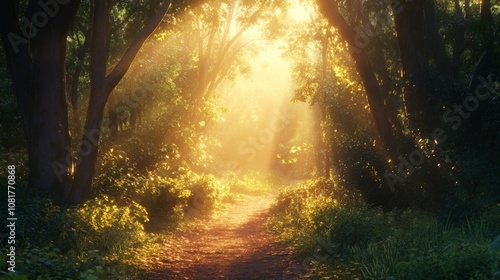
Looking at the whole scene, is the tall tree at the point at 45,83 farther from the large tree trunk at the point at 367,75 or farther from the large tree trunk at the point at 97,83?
the large tree trunk at the point at 367,75

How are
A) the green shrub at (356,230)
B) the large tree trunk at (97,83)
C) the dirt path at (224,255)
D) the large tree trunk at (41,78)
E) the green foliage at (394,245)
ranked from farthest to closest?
the large tree trunk at (97,83) < the large tree trunk at (41,78) < the green shrub at (356,230) < the dirt path at (224,255) < the green foliage at (394,245)

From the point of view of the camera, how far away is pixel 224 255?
13.2 meters

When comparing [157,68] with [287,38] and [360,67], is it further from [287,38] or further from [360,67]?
[360,67]

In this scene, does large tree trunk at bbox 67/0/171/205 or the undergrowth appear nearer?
the undergrowth

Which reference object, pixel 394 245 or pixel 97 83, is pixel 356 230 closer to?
pixel 394 245

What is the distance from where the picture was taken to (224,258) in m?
12.8

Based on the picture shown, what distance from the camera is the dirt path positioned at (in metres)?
10.8

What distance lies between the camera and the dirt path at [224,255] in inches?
427

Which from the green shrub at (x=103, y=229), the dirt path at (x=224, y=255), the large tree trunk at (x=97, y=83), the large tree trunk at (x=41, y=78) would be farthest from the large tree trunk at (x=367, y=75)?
the green shrub at (x=103, y=229)

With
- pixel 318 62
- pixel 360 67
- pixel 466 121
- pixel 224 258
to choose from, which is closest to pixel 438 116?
pixel 466 121

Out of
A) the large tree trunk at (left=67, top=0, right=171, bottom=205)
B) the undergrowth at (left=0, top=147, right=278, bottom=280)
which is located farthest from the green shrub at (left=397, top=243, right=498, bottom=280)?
the large tree trunk at (left=67, top=0, right=171, bottom=205)

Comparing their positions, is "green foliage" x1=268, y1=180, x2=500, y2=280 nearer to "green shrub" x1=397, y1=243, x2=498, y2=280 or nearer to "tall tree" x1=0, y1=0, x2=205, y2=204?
"green shrub" x1=397, y1=243, x2=498, y2=280

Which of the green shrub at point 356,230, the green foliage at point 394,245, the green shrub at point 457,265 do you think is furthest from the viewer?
the green shrub at point 356,230

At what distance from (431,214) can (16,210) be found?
914cm
